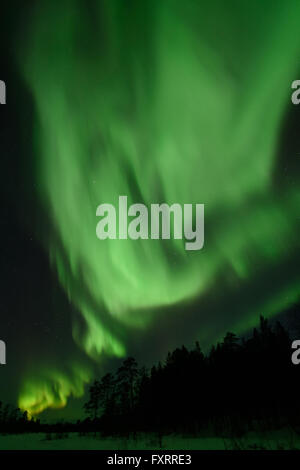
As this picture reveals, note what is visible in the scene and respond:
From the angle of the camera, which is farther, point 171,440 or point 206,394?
Result: point 206,394

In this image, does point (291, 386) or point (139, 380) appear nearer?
point (291, 386)

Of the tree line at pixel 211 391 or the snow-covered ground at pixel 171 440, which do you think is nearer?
the snow-covered ground at pixel 171 440

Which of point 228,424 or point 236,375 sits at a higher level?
point 236,375

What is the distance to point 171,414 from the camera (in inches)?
1168

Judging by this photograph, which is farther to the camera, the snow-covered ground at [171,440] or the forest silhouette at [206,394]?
the forest silhouette at [206,394]

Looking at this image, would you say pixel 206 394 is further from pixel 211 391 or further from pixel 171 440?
pixel 171 440

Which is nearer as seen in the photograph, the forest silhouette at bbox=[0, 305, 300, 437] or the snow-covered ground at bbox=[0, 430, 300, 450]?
the snow-covered ground at bbox=[0, 430, 300, 450]

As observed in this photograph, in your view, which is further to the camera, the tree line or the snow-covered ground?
the tree line

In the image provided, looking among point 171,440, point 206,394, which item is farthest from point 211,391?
point 171,440
